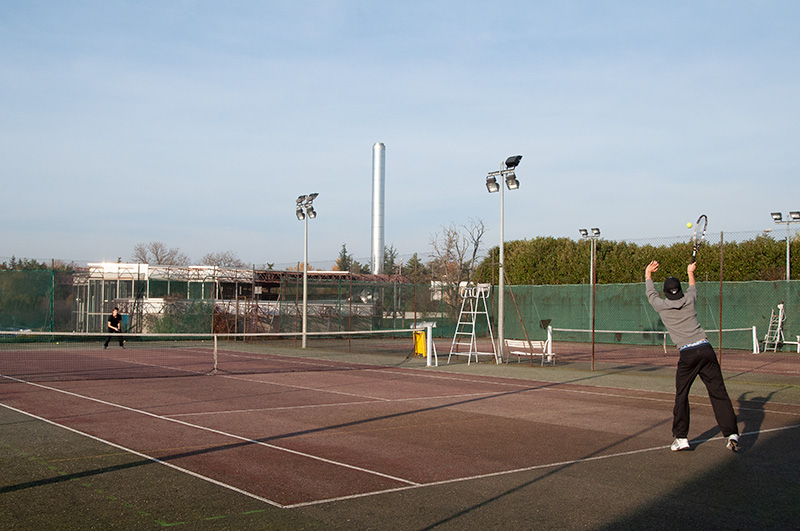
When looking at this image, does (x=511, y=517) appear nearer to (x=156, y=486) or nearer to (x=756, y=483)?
(x=756, y=483)

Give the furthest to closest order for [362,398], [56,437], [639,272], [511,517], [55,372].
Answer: [639,272] → [55,372] → [362,398] → [56,437] → [511,517]

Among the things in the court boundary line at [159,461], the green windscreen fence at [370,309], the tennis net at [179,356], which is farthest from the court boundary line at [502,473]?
the green windscreen fence at [370,309]

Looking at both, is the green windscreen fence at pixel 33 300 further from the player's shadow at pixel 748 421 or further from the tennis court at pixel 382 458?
the player's shadow at pixel 748 421

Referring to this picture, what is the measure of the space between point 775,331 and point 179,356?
2249 centimetres

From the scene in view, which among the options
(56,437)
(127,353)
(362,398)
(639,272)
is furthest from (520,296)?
(56,437)

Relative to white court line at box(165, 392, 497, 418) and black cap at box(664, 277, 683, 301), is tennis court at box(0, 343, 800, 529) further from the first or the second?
black cap at box(664, 277, 683, 301)

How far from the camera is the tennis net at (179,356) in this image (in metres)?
17.8

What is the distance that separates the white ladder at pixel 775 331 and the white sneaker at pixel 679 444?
70.3 feet

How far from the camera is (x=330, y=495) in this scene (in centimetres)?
629

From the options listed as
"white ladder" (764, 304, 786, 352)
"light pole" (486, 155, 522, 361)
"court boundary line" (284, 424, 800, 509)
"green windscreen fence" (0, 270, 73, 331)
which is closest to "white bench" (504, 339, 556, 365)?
"light pole" (486, 155, 522, 361)

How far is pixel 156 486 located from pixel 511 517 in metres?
3.28

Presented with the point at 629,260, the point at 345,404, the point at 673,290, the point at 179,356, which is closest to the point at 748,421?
the point at 673,290

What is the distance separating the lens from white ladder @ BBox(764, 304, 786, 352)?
1053 inches

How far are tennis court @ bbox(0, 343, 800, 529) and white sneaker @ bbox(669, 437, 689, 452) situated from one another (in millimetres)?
117
